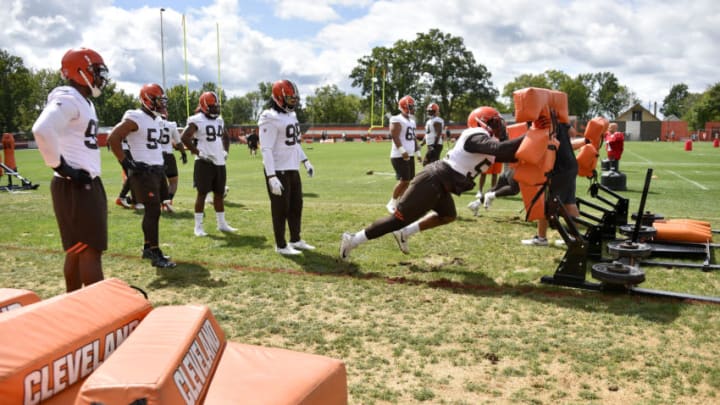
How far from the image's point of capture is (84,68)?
432cm

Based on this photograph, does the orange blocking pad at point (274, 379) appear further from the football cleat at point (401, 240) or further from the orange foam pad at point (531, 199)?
the football cleat at point (401, 240)

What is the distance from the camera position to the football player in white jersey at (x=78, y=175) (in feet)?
13.4

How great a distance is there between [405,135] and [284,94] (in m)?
3.73

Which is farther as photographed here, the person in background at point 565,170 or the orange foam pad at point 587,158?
the orange foam pad at point 587,158

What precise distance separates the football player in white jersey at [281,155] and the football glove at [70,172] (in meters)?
2.83

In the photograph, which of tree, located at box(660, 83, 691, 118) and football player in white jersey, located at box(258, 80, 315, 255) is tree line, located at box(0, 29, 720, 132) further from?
football player in white jersey, located at box(258, 80, 315, 255)

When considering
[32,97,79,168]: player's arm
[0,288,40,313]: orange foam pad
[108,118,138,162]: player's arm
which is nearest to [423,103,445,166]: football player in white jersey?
[108,118,138,162]: player's arm

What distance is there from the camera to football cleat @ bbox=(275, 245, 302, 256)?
6949 mm

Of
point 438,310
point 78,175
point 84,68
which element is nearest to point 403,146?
point 438,310

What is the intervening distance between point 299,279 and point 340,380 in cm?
319

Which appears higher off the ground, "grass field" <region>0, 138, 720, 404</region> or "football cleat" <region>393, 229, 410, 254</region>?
"football cleat" <region>393, 229, 410, 254</region>

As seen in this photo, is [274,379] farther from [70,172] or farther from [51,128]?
[51,128]

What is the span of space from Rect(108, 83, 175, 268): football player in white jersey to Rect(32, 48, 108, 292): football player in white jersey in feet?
6.43

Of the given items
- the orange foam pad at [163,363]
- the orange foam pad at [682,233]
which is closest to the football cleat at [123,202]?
the orange foam pad at [163,363]
